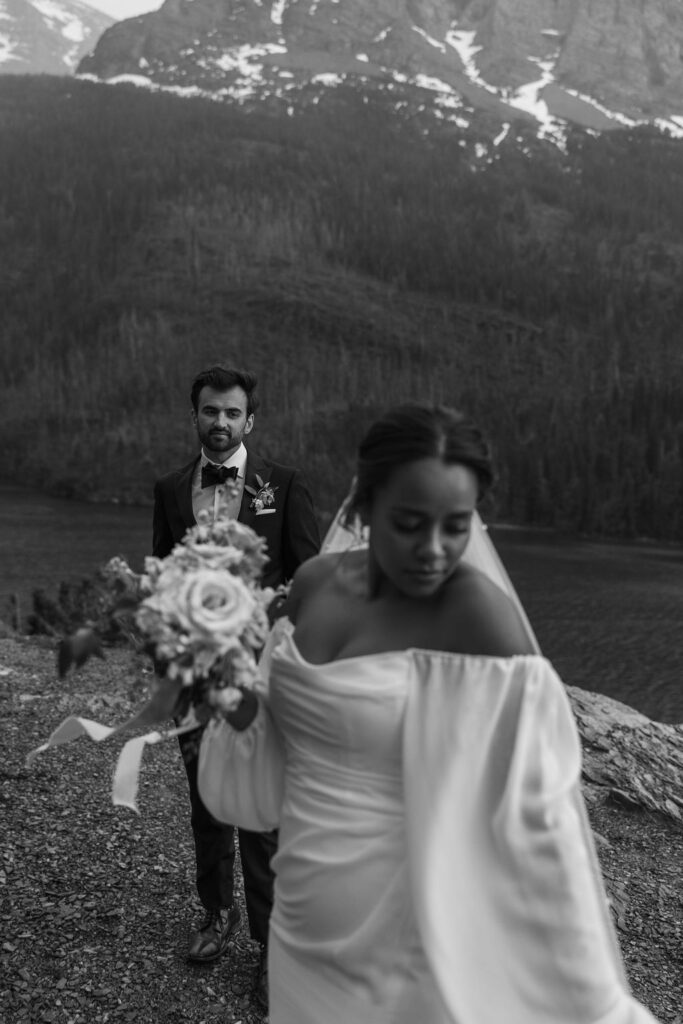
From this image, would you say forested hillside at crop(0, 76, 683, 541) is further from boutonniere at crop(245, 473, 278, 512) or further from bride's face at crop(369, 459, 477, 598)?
bride's face at crop(369, 459, 477, 598)

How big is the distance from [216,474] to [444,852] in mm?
2802

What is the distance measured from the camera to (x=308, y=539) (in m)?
4.84

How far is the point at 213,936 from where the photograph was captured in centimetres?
533

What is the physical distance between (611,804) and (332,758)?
29.3ft

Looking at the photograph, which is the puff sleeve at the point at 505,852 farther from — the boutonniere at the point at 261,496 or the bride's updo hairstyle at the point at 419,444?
the boutonniere at the point at 261,496

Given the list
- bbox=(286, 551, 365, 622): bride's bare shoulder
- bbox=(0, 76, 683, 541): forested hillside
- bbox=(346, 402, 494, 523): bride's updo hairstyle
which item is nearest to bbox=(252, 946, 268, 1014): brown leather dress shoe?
bbox=(286, 551, 365, 622): bride's bare shoulder

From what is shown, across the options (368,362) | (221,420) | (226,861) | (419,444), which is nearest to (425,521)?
(419,444)

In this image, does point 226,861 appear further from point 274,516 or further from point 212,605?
point 212,605

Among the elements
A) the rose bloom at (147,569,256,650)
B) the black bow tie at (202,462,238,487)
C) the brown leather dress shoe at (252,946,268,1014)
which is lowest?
the brown leather dress shoe at (252,946,268,1014)

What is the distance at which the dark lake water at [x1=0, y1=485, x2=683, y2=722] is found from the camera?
4728 cm

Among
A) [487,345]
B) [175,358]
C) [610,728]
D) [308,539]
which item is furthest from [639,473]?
[308,539]

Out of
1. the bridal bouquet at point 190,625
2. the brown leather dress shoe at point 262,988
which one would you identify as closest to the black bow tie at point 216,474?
the bridal bouquet at point 190,625

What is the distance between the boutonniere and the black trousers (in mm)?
1183

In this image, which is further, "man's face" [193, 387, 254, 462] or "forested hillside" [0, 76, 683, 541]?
"forested hillside" [0, 76, 683, 541]
